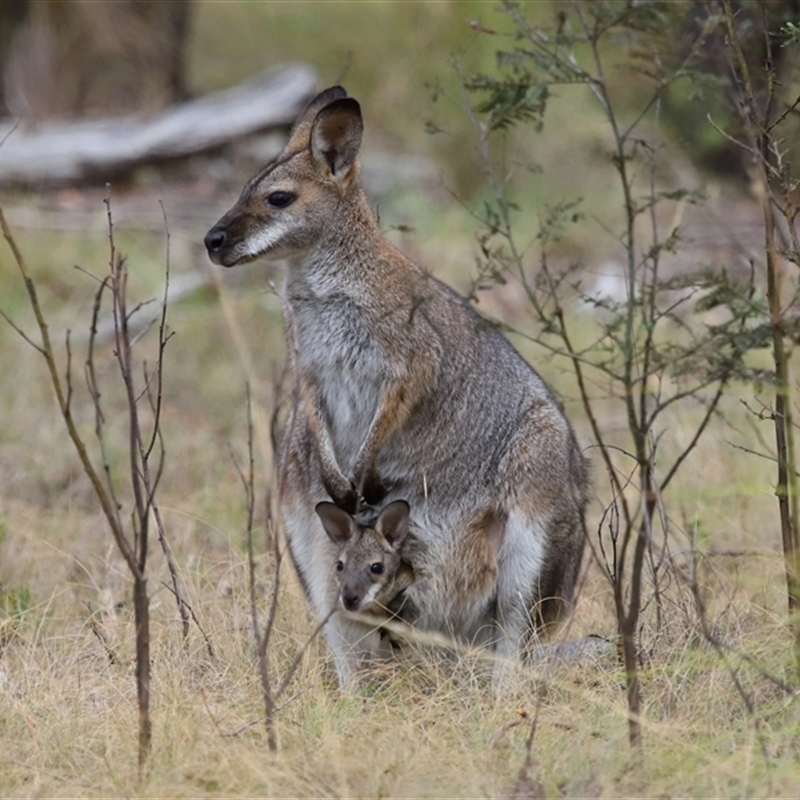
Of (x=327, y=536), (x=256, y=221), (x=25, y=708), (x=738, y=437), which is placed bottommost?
(x=25, y=708)

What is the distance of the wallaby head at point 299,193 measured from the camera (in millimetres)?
4301

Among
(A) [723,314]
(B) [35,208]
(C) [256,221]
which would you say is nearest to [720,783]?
(C) [256,221]

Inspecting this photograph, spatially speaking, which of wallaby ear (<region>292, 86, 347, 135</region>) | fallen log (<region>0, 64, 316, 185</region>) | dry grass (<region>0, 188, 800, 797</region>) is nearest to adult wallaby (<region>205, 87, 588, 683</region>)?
wallaby ear (<region>292, 86, 347, 135</region>)

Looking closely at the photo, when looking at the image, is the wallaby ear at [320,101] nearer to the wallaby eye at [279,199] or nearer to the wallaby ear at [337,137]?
the wallaby ear at [337,137]

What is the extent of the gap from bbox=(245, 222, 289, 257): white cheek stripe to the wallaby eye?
7cm

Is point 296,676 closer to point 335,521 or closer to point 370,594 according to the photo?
point 370,594

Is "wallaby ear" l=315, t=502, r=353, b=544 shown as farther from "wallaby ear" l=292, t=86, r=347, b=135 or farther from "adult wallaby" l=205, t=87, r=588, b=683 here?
"wallaby ear" l=292, t=86, r=347, b=135

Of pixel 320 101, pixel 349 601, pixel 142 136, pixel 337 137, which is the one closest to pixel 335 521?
pixel 349 601

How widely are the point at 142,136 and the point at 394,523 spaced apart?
7.58 metres

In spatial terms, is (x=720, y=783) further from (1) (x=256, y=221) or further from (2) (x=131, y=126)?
(2) (x=131, y=126)

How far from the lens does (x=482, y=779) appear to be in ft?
10.0

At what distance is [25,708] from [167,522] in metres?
2.25

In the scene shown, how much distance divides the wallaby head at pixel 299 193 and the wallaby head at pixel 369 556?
80cm

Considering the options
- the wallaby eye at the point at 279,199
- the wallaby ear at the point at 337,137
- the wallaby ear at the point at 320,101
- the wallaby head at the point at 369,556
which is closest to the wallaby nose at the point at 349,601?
the wallaby head at the point at 369,556
